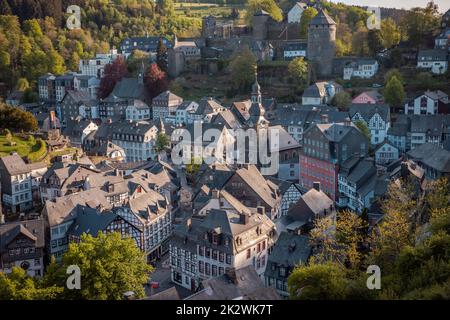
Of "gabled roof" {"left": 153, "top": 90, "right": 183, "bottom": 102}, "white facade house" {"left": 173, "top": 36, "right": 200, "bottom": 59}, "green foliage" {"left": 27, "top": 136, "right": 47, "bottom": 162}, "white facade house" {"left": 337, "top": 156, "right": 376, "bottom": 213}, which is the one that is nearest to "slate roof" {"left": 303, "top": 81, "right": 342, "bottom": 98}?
"gabled roof" {"left": 153, "top": 90, "right": 183, "bottom": 102}

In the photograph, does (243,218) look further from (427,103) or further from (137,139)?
(427,103)

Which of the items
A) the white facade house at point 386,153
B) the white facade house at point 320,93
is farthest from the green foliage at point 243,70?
the white facade house at point 386,153

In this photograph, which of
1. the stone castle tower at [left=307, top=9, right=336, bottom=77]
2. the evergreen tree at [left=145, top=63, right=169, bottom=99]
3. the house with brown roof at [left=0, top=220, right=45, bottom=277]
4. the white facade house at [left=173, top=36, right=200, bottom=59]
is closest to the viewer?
the house with brown roof at [left=0, top=220, right=45, bottom=277]

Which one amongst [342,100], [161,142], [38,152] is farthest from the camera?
[342,100]

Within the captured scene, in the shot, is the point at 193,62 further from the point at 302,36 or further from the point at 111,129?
the point at 111,129

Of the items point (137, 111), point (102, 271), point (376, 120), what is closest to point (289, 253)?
point (102, 271)

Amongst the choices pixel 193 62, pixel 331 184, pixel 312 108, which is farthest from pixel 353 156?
pixel 193 62

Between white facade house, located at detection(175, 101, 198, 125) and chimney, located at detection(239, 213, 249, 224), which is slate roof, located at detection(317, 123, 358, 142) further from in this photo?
white facade house, located at detection(175, 101, 198, 125)
